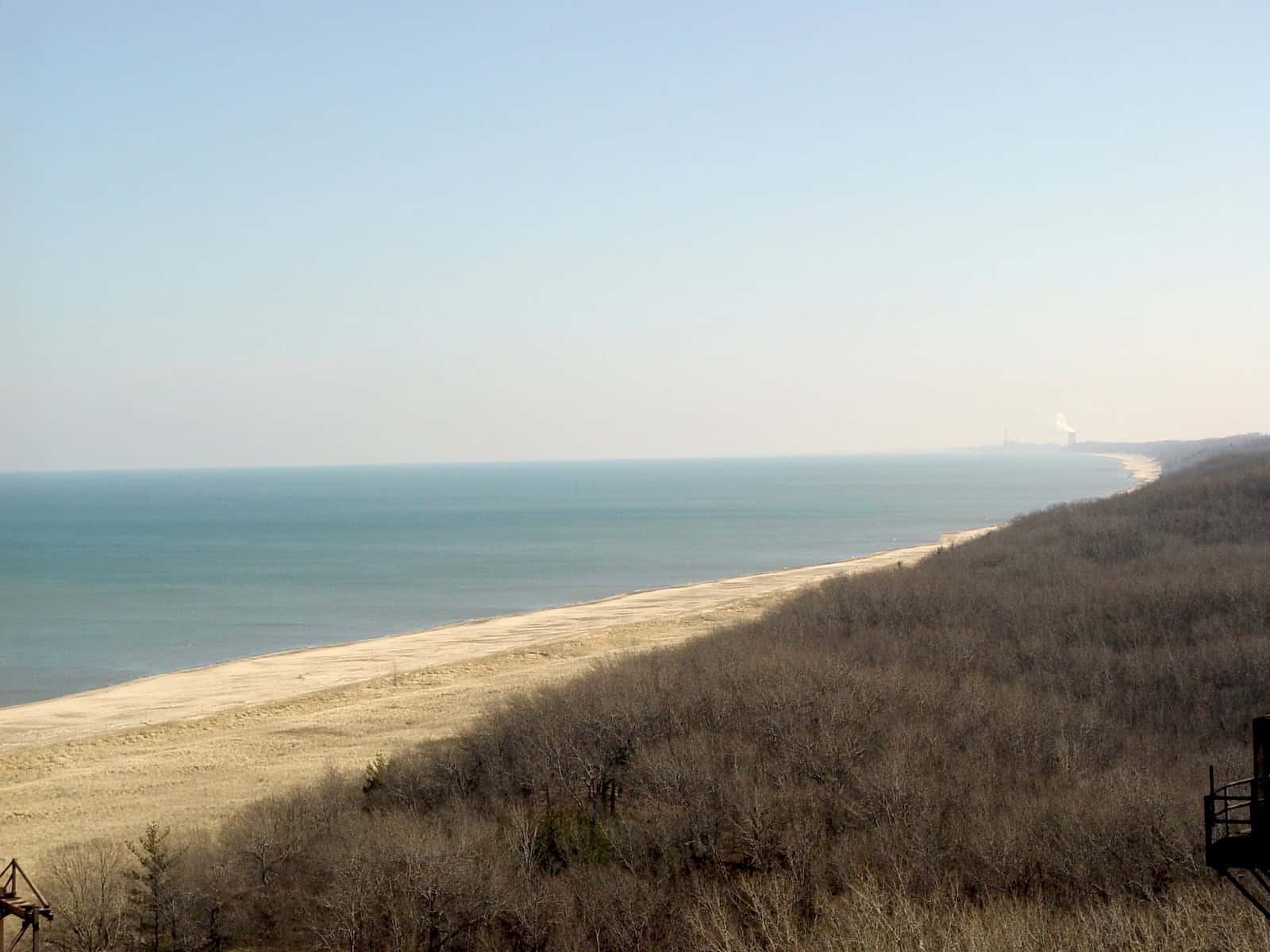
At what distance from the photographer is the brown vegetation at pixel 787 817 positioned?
1833 cm

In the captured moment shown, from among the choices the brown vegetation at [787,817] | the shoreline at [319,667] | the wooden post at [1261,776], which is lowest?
the shoreline at [319,667]

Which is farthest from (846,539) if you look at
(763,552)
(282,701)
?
(282,701)

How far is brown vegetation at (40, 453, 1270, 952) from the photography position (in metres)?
18.3

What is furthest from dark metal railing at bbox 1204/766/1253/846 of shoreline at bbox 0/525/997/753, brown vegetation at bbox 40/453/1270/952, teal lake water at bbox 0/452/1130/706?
teal lake water at bbox 0/452/1130/706

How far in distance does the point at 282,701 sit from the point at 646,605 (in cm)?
A: 3038

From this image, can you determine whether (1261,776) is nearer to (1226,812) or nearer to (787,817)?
(1226,812)

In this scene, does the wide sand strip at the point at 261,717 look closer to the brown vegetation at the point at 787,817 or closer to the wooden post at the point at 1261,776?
the brown vegetation at the point at 787,817

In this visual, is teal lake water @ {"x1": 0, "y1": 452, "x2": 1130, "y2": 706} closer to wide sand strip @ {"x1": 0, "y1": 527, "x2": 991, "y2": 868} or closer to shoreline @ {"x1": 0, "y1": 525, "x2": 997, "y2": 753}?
shoreline @ {"x1": 0, "y1": 525, "x2": 997, "y2": 753}

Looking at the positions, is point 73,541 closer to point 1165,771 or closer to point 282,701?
point 282,701

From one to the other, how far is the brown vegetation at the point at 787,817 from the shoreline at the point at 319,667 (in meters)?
16.8

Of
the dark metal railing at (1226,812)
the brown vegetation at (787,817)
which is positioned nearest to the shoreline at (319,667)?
the brown vegetation at (787,817)

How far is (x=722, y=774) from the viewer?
2448cm

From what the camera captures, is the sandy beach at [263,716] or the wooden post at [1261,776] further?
the sandy beach at [263,716]

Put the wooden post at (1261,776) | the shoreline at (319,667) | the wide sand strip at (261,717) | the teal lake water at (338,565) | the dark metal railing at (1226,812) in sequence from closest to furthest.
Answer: the wooden post at (1261,776)
the dark metal railing at (1226,812)
the wide sand strip at (261,717)
the shoreline at (319,667)
the teal lake water at (338,565)
